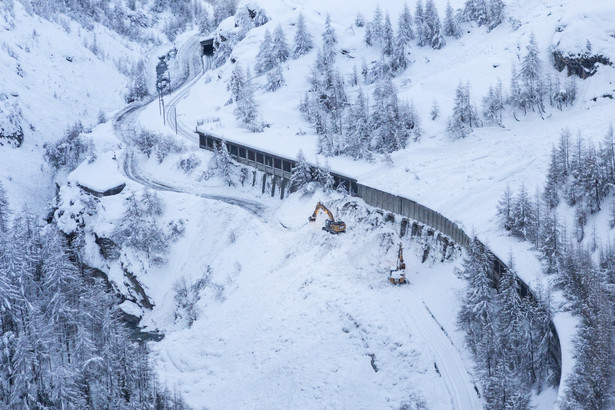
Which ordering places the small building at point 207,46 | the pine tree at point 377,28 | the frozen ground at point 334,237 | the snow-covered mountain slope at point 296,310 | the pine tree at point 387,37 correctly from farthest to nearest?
the small building at point 207,46 → the pine tree at point 377,28 → the pine tree at point 387,37 → the frozen ground at point 334,237 → the snow-covered mountain slope at point 296,310

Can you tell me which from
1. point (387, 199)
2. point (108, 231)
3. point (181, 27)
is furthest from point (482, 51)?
point (181, 27)

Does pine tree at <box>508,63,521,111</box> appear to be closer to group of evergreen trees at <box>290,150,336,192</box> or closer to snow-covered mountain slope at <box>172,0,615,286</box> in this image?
snow-covered mountain slope at <box>172,0,615,286</box>

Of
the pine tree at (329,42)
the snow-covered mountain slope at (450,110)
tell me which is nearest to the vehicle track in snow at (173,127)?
the snow-covered mountain slope at (450,110)

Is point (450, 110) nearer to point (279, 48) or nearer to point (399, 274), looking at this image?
point (399, 274)

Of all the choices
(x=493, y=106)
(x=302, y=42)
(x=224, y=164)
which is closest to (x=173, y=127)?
(x=224, y=164)

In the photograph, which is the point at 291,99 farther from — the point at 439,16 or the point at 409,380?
the point at 409,380

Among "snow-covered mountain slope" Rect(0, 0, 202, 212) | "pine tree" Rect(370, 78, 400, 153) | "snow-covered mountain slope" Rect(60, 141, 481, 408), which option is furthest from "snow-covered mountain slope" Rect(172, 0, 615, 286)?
"snow-covered mountain slope" Rect(0, 0, 202, 212)

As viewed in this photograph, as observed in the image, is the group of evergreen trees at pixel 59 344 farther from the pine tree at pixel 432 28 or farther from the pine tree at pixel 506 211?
the pine tree at pixel 432 28
